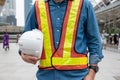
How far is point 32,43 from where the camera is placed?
267 cm

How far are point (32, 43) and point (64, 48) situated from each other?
0.99 feet

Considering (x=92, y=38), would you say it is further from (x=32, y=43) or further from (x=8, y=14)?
(x=8, y=14)

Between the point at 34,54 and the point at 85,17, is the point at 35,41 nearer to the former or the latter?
the point at 34,54

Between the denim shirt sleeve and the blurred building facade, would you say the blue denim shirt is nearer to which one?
the denim shirt sleeve

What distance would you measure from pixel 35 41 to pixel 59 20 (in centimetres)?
31

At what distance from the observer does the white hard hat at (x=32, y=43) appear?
2.68 m

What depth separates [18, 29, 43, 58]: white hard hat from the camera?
8.79ft

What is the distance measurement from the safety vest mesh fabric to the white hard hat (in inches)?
5.7

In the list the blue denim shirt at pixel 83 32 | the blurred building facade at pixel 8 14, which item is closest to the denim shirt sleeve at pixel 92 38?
the blue denim shirt at pixel 83 32

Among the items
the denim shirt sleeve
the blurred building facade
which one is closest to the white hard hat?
the denim shirt sleeve

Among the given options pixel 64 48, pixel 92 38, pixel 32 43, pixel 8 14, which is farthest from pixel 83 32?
pixel 8 14

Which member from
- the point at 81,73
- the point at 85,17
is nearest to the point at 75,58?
the point at 81,73

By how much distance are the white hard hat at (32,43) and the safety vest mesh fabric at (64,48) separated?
14cm

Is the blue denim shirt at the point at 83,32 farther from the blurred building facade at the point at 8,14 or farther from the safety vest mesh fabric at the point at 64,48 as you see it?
the blurred building facade at the point at 8,14
